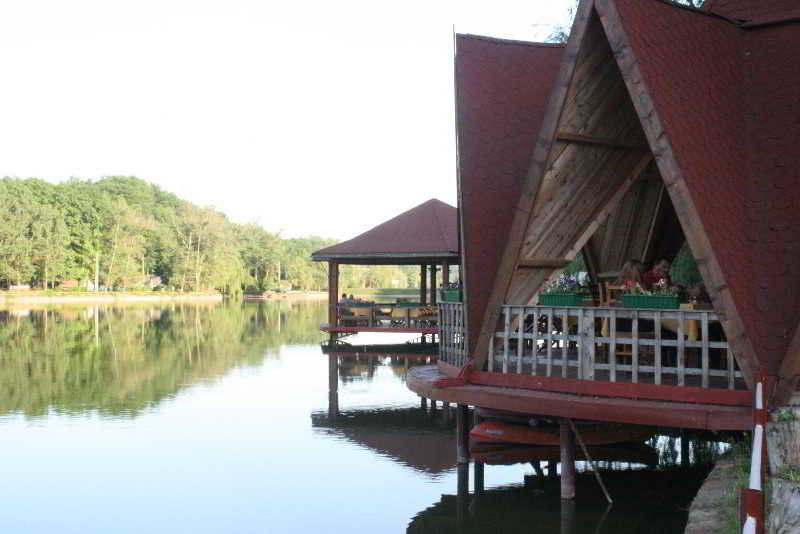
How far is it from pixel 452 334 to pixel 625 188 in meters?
2.97

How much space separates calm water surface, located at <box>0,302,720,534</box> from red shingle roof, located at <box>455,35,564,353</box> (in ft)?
7.73

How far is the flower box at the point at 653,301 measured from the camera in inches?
358

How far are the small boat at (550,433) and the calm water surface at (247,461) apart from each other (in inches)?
27.3

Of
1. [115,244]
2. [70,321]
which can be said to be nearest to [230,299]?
[115,244]

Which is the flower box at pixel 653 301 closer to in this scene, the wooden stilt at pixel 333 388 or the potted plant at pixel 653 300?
the potted plant at pixel 653 300

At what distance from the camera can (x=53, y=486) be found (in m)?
11.7

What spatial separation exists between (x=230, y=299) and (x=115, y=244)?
13737 mm

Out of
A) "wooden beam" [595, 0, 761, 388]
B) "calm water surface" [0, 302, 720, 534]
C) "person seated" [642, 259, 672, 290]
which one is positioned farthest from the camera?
"person seated" [642, 259, 672, 290]

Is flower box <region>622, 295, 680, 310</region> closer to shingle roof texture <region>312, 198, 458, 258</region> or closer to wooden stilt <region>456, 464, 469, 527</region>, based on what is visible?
wooden stilt <region>456, 464, 469, 527</region>

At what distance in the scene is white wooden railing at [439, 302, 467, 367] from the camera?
1149 centimetres

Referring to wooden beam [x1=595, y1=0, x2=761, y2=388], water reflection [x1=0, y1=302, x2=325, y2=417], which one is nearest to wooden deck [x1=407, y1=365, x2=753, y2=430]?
wooden beam [x1=595, y1=0, x2=761, y2=388]

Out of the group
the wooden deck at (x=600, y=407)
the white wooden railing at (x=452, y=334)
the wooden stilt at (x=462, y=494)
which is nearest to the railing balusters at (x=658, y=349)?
the wooden deck at (x=600, y=407)

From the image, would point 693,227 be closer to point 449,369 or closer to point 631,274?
point 631,274

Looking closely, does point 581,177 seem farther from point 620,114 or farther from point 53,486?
point 53,486
